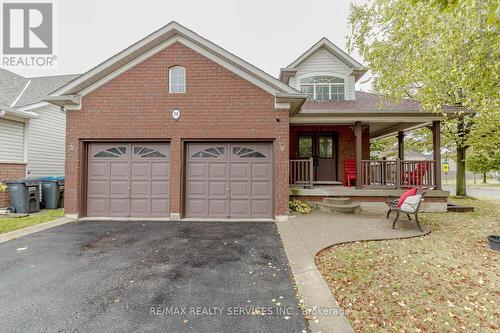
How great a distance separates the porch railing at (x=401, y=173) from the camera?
9289mm

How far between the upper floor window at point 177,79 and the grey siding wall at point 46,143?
284 inches

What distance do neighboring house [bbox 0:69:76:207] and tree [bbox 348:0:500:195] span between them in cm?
1374

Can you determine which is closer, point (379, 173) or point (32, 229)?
point (32, 229)

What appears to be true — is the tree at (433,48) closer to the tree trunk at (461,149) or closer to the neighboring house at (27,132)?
the tree trunk at (461,149)

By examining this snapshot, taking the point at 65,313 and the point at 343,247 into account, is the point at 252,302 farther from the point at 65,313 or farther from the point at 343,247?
the point at 343,247

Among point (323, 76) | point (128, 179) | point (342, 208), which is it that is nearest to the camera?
point (128, 179)

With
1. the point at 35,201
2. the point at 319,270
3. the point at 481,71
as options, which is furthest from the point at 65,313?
the point at 481,71

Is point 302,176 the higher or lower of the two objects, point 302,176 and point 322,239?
the higher

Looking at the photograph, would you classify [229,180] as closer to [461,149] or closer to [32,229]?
[32,229]

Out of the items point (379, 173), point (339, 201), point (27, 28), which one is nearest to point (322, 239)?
point (339, 201)

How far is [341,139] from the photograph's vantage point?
1141 cm

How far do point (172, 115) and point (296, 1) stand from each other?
10.1 m

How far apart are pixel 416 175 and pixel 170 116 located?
940cm

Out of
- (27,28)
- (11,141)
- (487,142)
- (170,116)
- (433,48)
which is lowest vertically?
(11,141)
